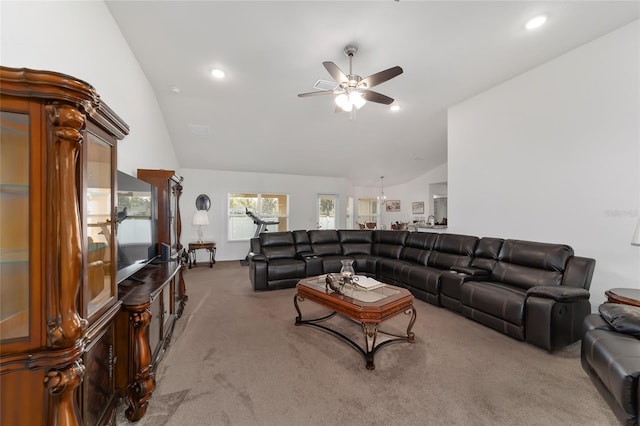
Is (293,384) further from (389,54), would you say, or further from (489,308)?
(389,54)

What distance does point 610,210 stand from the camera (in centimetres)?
289

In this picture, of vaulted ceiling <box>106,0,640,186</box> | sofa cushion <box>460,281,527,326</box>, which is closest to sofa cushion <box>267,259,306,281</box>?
sofa cushion <box>460,281,527,326</box>

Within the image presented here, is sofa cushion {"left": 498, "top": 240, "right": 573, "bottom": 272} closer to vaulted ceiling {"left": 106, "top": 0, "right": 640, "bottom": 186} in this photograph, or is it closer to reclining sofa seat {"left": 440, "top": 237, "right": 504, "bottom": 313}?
reclining sofa seat {"left": 440, "top": 237, "right": 504, "bottom": 313}

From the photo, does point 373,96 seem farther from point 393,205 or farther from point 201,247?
point 393,205

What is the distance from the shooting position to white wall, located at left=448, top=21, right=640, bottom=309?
277 cm

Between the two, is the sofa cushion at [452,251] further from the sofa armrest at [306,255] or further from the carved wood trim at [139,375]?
the carved wood trim at [139,375]

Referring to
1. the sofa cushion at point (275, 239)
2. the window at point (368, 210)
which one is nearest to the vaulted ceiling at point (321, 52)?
the sofa cushion at point (275, 239)

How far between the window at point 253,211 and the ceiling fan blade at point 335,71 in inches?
206

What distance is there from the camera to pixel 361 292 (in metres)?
2.78

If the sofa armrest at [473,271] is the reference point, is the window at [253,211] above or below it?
above

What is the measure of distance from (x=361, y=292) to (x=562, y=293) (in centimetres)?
190

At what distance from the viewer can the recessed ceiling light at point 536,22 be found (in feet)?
8.66

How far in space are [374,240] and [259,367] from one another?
3.95 meters

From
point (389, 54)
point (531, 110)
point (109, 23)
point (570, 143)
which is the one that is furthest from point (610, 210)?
point (109, 23)
